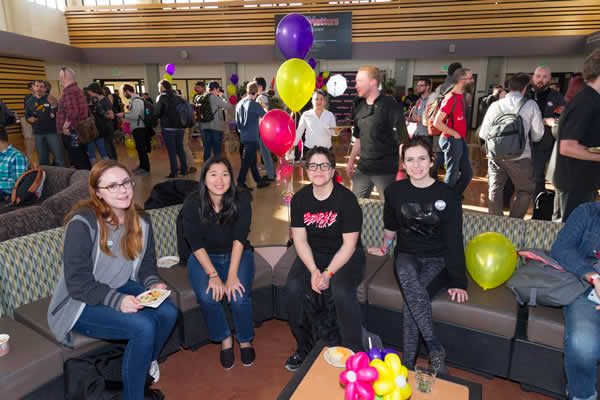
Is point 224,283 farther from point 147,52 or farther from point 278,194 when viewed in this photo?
point 147,52

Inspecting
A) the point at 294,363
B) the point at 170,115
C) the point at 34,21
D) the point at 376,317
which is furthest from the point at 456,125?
the point at 34,21

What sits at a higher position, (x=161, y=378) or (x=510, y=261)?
(x=510, y=261)

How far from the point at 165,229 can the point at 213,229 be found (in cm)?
58

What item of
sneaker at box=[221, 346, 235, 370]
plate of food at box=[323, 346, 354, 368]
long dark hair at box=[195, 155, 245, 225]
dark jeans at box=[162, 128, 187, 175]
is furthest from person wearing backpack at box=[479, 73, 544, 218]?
dark jeans at box=[162, 128, 187, 175]

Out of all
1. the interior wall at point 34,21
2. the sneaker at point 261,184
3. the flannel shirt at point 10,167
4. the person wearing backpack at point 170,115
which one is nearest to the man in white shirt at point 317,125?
the sneaker at point 261,184

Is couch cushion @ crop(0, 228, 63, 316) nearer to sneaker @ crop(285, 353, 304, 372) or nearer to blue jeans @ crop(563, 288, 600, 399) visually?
sneaker @ crop(285, 353, 304, 372)

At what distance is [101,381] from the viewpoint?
1830 millimetres

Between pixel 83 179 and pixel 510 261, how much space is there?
3167 millimetres

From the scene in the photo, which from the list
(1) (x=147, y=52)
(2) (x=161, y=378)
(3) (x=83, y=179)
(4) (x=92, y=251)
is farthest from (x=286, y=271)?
(1) (x=147, y=52)

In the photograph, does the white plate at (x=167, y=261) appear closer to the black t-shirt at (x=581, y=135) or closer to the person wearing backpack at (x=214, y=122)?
the black t-shirt at (x=581, y=135)

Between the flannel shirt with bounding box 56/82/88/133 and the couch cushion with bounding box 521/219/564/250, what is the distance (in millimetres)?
5941

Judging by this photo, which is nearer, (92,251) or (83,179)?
(92,251)

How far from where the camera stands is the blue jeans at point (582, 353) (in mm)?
1756

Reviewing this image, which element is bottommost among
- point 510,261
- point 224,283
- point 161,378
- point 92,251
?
point 161,378
